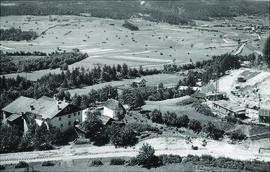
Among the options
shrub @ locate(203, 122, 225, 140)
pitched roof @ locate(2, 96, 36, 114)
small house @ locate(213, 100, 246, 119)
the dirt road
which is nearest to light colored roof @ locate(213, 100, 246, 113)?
small house @ locate(213, 100, 246, 119)

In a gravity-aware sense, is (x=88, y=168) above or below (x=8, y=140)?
below

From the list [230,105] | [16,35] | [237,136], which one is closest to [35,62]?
[16,35]

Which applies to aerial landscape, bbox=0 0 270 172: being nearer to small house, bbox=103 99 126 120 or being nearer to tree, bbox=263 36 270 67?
small house, bbox=103 99 126 120

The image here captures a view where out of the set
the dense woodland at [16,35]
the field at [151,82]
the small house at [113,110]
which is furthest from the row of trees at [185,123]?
the dense woodland at [16,35]

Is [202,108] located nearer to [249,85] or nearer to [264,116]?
[264,116]

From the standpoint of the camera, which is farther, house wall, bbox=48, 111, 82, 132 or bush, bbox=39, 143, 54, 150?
house wall, bbox=48, 111, 82, 132
